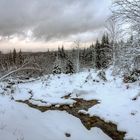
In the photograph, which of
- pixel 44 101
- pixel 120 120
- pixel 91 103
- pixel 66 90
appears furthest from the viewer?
pixel 66 90

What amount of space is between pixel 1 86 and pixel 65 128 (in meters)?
7.38

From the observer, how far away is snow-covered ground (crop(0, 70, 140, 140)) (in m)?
9.14

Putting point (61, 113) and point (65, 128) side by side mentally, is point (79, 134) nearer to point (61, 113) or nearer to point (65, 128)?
point (65, 128)

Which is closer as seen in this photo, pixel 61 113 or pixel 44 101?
pixel 61 113

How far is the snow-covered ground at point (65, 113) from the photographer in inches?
360

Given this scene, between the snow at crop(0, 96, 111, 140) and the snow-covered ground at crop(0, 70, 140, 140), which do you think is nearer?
the snow at crop(0, 96, 111, 140)

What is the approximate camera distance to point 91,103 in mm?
14898

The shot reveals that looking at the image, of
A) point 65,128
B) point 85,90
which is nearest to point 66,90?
point 85,90

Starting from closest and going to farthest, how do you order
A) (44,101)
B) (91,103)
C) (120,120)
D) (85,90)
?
(120,120) < (91,103) < (44,101) < (85,90)

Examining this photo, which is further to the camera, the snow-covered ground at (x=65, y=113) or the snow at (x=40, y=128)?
the snow-covered ground at (x=65, y=113)

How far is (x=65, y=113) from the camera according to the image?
13.2 m

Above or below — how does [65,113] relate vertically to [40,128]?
below

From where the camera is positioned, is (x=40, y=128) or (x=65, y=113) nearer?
(x=40, y=128)

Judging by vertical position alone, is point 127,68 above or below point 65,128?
above
